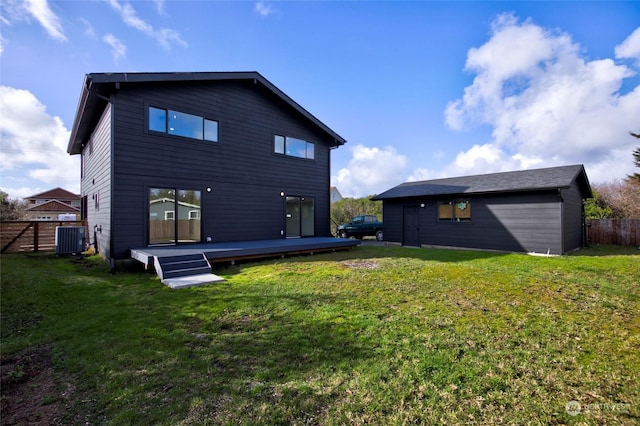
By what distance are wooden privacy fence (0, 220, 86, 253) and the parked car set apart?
1373 cm

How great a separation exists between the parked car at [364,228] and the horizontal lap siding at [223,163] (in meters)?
5.15

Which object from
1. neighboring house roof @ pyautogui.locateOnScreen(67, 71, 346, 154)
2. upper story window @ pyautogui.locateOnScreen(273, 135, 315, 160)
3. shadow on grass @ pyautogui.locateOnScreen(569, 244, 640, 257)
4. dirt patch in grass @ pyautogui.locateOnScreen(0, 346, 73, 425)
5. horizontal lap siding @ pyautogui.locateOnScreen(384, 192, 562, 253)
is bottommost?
dirt patch in grass @ pyautogui.locateOnScreen(0, 346, 73, 425)

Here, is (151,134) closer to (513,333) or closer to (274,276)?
(274,276)

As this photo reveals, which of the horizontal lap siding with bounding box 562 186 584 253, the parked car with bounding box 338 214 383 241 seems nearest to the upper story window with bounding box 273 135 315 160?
the parked car with bounding box 338 214 383 241

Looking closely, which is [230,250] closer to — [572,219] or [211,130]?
[211,130]

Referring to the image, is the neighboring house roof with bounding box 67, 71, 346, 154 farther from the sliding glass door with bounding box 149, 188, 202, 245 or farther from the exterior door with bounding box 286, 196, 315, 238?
the exterior door with bounding box 286, 196, 315, 238

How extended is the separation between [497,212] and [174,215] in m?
12.0

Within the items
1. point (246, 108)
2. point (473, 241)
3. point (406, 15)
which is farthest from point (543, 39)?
point (246, 108)

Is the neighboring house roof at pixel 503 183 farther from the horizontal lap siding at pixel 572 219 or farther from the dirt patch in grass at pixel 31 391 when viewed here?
the dirt patch in grass at pixel 31 391

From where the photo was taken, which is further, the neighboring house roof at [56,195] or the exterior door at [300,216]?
the neighboring house roof at [56,195]

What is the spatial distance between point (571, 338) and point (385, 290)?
2.62 metres

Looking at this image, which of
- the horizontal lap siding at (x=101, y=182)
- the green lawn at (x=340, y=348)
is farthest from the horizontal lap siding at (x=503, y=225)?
the horizontal lap siding at (x=101, y=182)

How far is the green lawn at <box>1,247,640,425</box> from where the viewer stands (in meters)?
2.14

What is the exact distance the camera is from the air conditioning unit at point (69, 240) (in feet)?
31.2
